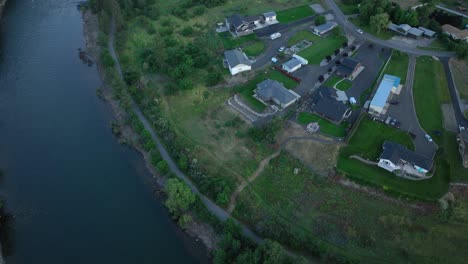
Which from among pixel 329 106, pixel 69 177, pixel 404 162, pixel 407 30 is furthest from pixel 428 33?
pixel 69 177

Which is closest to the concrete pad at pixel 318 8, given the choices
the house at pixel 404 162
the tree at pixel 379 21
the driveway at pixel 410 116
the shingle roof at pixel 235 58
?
the tree at pixel 379 21

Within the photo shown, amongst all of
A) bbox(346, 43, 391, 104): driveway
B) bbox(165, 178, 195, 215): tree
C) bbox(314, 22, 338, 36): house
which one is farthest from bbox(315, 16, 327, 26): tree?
bbox(165, 178, 195, 215): tree

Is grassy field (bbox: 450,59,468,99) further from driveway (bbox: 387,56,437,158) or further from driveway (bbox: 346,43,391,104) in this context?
driveway (bbox: 346,43,391,104)

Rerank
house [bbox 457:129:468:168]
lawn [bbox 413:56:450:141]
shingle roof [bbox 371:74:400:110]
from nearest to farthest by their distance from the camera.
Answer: house [bbox 457:129:468:168] → lawn [bbox 413:56:450:141] → shingle roof [bbox 371:74:400:110]

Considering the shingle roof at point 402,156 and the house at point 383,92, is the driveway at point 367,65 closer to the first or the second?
the house at point 383,92

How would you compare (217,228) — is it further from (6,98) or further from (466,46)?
(466,46)

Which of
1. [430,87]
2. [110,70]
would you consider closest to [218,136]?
[110,70]
